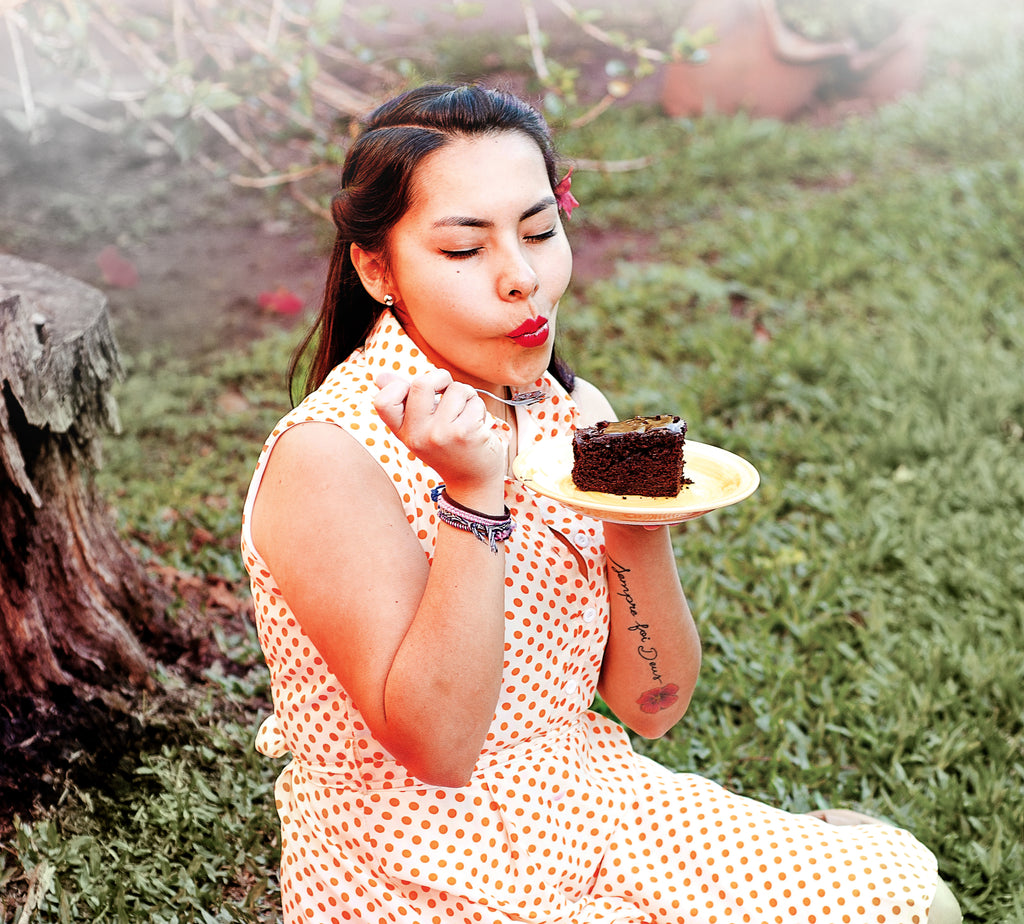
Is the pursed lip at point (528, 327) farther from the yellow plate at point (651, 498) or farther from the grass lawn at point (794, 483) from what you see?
the grass lawn at point (794, 483)

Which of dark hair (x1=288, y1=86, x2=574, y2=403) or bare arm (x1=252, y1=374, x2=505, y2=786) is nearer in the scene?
bare arm (x1=252, y1=374, x2=505, y2=786)

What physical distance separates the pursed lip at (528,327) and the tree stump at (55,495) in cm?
129

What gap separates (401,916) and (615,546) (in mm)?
723

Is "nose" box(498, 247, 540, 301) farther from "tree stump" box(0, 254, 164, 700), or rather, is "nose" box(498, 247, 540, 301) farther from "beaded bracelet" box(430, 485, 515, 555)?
"tree stump" box(0, 254, 164, 700)

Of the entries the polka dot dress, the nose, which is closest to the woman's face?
the nose

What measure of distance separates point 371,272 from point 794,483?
108 inches

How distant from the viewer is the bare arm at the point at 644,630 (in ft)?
6.93

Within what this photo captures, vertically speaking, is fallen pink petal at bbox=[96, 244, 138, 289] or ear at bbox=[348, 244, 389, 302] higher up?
ear at bbox=[348, 244, 389, 302]

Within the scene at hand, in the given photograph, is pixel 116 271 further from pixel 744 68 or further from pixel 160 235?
pixel 744 68

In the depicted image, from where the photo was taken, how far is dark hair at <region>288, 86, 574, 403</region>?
76.5 inches

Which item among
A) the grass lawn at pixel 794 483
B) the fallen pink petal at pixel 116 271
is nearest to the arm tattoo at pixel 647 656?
the grass lawn at pixel 794 483

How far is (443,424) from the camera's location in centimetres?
164

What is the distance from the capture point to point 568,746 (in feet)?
6.93

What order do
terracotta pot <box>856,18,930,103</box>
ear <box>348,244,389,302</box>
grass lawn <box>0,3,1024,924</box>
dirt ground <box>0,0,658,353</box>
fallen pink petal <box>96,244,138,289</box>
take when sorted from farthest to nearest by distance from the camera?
1. terracotta pot <box>856,18,930,103</box>
2. fallen pink petal <box>96,244,138,289</box>
3. dirt ground <box>0,0,658,353</box>
4. grass lawn <box>0,3,1024,924</box>
5. ear <box>348,244,389,302</box>
